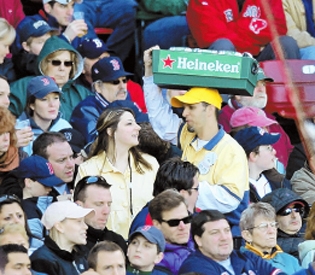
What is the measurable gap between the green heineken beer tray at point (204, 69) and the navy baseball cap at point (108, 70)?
1680mm

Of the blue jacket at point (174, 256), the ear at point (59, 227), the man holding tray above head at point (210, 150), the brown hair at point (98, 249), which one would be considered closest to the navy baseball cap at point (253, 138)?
the man holding tray above head at point (210, 150)

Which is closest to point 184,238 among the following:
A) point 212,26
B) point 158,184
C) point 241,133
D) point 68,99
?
point 158,184

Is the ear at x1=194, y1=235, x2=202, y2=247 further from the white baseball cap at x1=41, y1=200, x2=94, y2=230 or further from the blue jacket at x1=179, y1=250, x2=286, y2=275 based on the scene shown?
the white baseball cap at x1=41, y1=200, x2=94, y2=230

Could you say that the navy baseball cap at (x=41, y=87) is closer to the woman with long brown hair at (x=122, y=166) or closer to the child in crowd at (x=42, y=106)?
the child in crowd at (x=42, y=106)

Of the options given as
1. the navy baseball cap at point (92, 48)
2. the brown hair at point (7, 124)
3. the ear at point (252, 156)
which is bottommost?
the ear at point (252, 156)

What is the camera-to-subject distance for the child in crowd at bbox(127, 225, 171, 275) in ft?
27.5

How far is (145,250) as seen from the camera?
8.39 m

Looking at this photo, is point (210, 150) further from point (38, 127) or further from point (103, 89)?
point (103, 89)

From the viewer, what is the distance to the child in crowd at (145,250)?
8.37 meters

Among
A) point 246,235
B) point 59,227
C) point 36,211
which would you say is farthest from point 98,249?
point 246,235

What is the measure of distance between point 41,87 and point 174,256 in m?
2.48

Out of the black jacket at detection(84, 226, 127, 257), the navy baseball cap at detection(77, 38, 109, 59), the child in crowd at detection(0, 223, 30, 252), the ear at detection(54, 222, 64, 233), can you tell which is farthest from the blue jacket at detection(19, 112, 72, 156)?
the child in crowd at detection(0, 223, 30, 252)

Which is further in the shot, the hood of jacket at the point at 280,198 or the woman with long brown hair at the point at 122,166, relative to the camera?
the hood of jacket at the point at 280,198

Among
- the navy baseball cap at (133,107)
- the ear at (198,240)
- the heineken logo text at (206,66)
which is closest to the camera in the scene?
the ear at (198,240)
